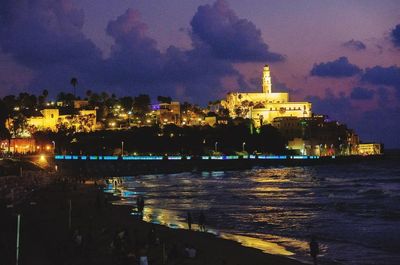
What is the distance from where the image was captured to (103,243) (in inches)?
963

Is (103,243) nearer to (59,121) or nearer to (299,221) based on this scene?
(299,221)

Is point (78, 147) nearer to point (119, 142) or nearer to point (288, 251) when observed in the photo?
point (119, 142)

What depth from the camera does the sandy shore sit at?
20.8m

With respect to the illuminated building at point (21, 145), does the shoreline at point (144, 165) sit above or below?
below

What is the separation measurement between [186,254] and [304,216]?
18.3 m

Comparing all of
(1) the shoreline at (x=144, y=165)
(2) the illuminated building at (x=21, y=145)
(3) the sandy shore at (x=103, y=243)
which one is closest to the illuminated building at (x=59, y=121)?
(2) the illuminated building at (x=21, y=145)

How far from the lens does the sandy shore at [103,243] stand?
20.8 meters

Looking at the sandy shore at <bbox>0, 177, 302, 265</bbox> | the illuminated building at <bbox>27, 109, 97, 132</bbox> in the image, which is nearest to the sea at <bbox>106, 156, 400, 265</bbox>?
the sandy shore at <bbox>0, 177, 302, 265</bbox>

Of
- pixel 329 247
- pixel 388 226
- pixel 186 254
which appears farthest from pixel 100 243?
pixel 388 226

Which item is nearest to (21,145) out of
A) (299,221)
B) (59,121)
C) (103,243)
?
(59,121)

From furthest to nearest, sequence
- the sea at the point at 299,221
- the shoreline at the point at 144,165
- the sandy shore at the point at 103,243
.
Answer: the shoreline at the point at 144,165
the sea at the point at 299,221
the sandy shore at the point at 103,243

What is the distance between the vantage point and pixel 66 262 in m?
19.8

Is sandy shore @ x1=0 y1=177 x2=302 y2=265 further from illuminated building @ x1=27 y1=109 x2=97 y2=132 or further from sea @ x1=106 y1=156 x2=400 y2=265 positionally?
illuminated building @ x1=27 y1=109 x2=97 y2=132

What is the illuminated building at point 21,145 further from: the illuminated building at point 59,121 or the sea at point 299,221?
the sea at point 299,221
